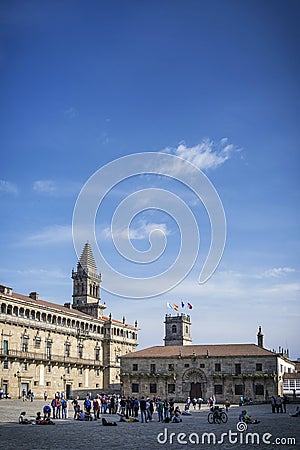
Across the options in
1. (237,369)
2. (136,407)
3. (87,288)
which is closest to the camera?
(136,407)

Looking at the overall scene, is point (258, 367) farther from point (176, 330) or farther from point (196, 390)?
point (176, 330)

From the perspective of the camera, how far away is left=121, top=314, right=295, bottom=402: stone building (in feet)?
193

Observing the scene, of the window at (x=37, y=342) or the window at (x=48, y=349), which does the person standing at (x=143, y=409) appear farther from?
the window at (x=48, y=349)

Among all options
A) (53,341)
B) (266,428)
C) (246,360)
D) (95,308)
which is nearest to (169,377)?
(246,360)

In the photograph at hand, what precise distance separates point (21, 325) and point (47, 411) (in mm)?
31627

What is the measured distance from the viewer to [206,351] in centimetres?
6303

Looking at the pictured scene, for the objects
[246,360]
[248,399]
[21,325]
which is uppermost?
[21,325]

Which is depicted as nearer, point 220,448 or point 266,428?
point 220,448

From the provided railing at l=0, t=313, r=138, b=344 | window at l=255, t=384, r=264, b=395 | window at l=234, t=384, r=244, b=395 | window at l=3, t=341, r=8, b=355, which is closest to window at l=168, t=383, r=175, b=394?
window at l=234, t=384, r=244, b=395

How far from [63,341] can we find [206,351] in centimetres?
1751

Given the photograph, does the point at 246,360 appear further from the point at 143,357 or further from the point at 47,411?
the point at 47,411

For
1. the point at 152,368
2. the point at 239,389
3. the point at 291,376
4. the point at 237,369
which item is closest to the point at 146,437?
the point at 239,389

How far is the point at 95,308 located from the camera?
83562 millimetres

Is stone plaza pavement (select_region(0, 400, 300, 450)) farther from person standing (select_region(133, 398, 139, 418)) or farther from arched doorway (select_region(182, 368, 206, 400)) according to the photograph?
arched doorway (select_region(182, 368, 206, 400))
